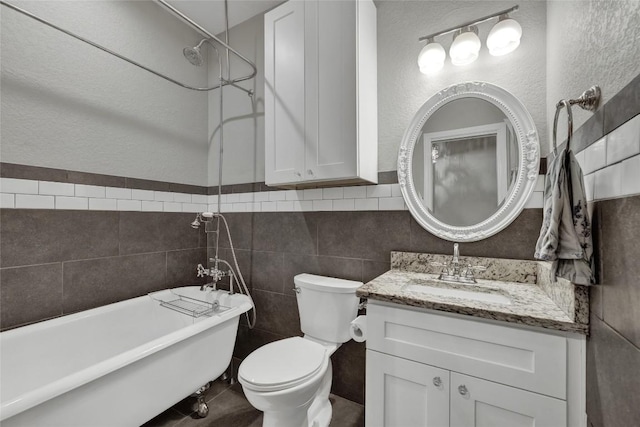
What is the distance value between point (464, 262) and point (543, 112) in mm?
847

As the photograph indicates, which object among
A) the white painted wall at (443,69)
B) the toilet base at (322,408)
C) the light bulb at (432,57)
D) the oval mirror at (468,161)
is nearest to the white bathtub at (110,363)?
the toilet base at (322,408)

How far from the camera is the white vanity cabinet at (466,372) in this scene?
0.88 m

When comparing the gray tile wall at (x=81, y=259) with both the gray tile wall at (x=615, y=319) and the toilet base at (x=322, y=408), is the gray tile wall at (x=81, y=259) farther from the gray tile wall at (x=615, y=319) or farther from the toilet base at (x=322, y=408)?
the gray tile wall at (x=615, y=319)

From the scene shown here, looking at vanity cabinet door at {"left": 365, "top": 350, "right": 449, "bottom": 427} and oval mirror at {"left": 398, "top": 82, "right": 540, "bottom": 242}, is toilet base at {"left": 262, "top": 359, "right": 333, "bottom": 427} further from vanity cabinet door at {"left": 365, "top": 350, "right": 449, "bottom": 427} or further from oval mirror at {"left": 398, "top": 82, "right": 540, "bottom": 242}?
oval mirror at {"left": 398, "top": 82, "right": 540, "bottom": 242}

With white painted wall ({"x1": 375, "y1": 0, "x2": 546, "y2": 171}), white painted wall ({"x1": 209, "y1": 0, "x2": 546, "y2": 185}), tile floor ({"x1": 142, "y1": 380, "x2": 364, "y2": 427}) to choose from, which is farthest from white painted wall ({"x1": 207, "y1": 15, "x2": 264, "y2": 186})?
tile floor ({"x1": 142, "y1": 380, "x2": 364, "y2": 427})

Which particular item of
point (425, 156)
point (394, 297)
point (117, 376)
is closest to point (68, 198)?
point (117, 376)

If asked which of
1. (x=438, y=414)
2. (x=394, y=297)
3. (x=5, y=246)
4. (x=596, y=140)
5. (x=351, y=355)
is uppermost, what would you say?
(x=596, y=140)

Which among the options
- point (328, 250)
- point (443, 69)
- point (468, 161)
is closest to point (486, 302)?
point (468, 161)

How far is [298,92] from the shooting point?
1.68 meters

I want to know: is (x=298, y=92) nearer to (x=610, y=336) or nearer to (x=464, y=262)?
(x=464, y=262)

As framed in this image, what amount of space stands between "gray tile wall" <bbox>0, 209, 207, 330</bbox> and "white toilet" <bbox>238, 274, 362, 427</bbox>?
1.15 m

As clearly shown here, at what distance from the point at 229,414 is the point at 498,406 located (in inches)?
60.1

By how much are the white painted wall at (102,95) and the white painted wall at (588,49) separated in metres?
2.48

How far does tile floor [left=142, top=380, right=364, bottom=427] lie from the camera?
1.60m
